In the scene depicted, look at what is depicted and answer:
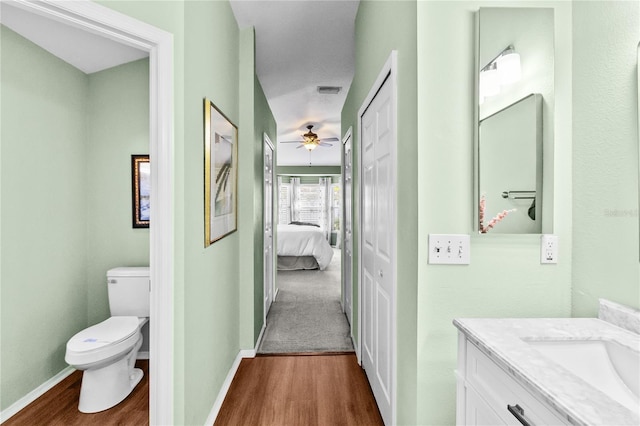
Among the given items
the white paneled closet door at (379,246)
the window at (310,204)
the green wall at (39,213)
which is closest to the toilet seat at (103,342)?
the green wall at (39,213)

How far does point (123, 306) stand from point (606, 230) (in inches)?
116

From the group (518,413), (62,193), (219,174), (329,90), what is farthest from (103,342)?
(329,90)

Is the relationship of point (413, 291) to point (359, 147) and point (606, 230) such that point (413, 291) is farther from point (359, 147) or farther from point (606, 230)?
point (359, 147)

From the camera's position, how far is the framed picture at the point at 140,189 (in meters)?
2.51

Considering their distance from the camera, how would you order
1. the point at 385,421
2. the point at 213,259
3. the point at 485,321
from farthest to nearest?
the point at 213,259 → the point at 385,421 → the point at 485,321

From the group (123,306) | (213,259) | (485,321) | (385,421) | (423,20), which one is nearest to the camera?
(485,321)

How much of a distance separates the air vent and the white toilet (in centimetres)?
266

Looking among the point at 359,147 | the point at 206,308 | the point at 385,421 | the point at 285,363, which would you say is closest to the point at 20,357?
the point at 206,308

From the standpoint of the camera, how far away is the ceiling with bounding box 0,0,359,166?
6.43 ft

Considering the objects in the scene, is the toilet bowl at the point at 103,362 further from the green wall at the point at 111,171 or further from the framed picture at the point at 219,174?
the framed picture at the point at 219,174

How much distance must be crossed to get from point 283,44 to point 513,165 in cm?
227

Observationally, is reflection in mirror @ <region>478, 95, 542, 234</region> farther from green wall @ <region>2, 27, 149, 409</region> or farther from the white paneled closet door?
green wall @ <region>2, 27, 149, 409</region>

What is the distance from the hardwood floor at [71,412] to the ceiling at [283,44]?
2189mm

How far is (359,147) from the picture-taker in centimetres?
242
